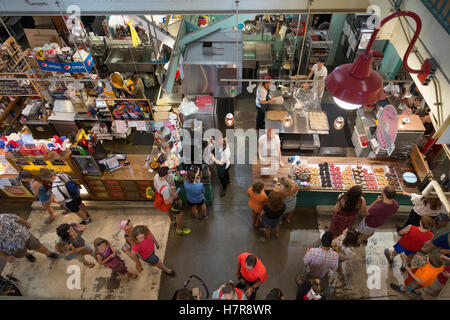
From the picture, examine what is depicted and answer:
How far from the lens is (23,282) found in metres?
5.82

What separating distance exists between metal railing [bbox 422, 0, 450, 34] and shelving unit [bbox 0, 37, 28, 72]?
367 inches

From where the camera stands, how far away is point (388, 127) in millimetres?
5418

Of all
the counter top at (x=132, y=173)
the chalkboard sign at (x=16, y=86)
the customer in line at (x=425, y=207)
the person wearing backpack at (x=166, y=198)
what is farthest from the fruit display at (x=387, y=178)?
the chalkboard sign at (x=16, y=86)

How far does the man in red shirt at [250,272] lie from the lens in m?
4.37

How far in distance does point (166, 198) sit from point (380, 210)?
396 centimetres

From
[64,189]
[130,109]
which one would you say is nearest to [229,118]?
[130,109]

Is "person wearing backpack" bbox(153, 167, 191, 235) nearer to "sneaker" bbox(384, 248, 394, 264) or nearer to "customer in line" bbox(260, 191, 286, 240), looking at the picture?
"customer in line" bbox(260, 191, 286, 240)

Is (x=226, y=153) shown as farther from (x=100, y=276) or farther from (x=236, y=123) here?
(x=100, y=276)

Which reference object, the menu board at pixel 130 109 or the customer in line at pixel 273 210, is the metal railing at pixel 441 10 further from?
the menu board at pixel 130 109

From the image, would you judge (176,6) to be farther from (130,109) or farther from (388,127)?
(388,127)

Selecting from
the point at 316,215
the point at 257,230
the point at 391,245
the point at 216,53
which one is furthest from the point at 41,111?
the point at 391,245

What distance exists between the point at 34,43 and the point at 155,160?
16.7 feet

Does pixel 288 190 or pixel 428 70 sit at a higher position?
pixel 428 70

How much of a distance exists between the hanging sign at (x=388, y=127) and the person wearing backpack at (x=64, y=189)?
611cm
